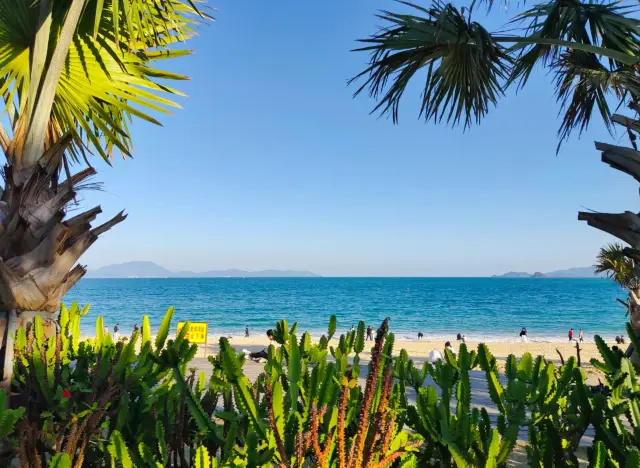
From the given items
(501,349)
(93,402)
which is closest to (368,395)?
(93,402)

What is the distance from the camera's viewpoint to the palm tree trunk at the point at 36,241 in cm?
259

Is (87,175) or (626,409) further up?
(87,175)

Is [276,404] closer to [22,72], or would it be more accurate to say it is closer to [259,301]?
[22,72]

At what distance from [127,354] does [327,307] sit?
2506 inches

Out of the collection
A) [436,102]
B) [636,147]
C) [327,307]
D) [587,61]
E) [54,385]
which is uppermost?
[587,61]

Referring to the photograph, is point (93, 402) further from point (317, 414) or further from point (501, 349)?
point (501, 349)

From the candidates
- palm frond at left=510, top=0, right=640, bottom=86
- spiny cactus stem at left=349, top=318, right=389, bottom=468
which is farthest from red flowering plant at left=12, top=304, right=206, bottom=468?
palm frond at left=510, top=0, right=640, bottom=86

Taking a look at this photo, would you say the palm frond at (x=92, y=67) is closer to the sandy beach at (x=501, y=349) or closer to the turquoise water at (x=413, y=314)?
the sandy beach at (x=501, y=349)

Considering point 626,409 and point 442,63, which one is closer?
point 626,409

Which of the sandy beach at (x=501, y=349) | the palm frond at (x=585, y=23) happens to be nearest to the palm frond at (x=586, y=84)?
the palm frond at (x=585, y=23)

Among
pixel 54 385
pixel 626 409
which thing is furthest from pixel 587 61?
pixel 54 385

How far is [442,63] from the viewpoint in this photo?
3.95 meters

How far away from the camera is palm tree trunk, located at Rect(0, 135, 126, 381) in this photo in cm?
259

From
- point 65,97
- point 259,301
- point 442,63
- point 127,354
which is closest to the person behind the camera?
point 127,354
